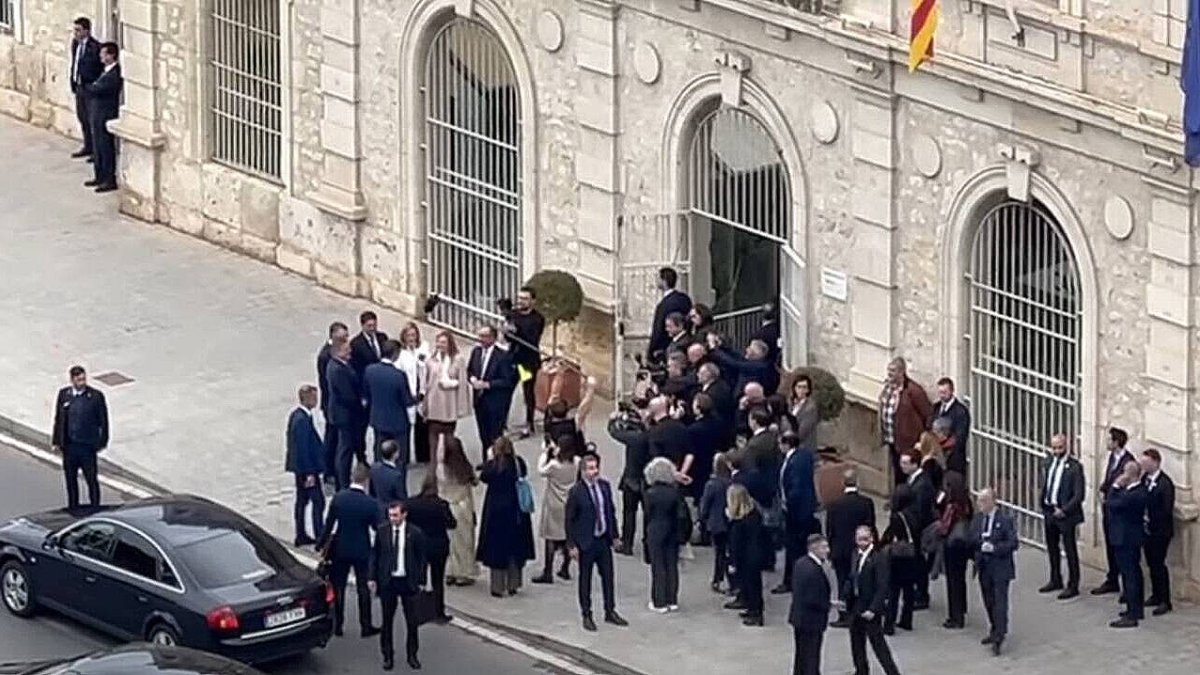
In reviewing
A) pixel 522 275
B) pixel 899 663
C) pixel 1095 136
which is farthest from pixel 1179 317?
pixel 522 275

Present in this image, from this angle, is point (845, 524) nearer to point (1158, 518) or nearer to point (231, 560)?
point (1158, 518)

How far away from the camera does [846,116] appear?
3800 centimetres

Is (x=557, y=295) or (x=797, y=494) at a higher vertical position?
(x=557, y=295)

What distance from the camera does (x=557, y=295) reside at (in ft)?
133

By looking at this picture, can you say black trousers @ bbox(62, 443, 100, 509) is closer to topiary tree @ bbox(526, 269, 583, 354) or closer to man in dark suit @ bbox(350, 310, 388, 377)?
man in dark suit @ bbox(350, 310, 388, 377)

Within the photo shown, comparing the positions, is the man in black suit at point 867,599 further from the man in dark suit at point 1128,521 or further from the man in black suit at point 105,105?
the man in black suit at point 105,105

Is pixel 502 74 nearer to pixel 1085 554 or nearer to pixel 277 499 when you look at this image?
pixel 277 499

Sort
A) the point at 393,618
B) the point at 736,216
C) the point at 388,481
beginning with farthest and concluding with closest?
the point at 736,216, the point at 388,481, the point at 393,618

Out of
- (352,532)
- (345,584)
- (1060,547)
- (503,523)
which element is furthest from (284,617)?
(1060,547)

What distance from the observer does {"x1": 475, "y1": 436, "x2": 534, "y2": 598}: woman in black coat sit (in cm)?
3531

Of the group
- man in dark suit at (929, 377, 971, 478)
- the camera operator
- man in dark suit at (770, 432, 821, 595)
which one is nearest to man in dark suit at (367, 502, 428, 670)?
the camera operator

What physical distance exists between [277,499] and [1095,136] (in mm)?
8436

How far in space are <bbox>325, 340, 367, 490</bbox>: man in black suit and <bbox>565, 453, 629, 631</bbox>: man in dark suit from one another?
133 inches

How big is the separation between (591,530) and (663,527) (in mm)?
711
